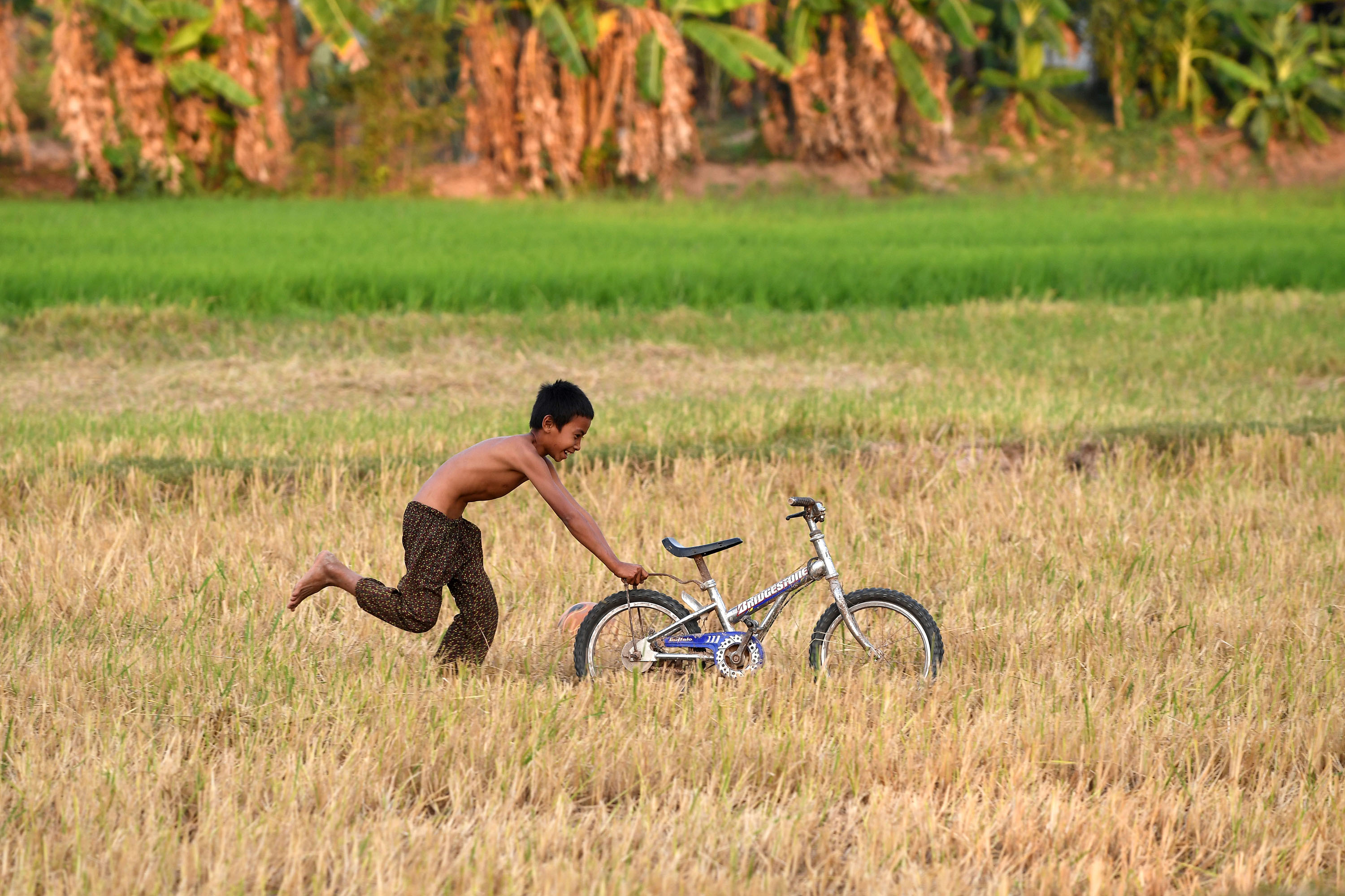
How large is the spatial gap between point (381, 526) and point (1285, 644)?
12.3ft

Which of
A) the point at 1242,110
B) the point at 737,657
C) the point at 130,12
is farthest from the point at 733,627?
the point at 1242,110

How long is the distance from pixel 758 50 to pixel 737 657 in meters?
21.7

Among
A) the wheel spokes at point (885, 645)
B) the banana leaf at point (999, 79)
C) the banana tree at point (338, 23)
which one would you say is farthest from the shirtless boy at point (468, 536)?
the banana leaf at point (999, 79)

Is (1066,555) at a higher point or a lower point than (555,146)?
lower

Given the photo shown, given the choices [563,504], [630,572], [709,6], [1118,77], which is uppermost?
[709,6]

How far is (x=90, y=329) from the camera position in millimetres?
11898

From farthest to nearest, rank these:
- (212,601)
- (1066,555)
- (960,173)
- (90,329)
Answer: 1. (960,173)
2. (90,329)
3. (1066,555)
4. (212,601)

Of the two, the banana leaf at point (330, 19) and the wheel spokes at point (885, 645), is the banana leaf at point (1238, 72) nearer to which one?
the banana leaf at point (330, 19)

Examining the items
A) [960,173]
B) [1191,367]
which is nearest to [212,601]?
[1191,367]

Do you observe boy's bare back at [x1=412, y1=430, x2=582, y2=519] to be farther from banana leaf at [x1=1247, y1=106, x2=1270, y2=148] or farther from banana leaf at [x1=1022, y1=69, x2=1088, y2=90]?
banana leaf at [x1=1247, y1=106, x2=1270, y2=148]

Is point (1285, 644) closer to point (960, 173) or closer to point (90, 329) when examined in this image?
point (90, 329)

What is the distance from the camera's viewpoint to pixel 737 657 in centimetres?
442

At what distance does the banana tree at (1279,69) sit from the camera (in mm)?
29531

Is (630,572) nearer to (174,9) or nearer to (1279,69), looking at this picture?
(174,9)
